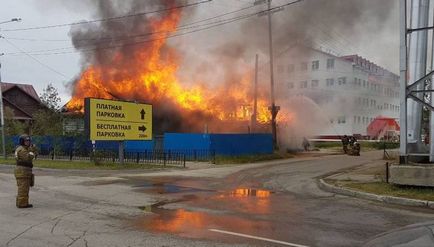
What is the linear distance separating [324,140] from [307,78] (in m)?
7.55

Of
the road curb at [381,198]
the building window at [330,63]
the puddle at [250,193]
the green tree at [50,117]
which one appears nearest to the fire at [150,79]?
the green tree at [50,117]

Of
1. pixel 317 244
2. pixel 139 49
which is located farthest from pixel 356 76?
pixel 317 244

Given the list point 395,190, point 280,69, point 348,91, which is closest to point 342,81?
point 348,91

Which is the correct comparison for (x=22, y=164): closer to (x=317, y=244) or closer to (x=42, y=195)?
(x=42, y=195)

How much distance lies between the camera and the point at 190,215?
9750mm

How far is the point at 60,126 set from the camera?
94.9 feet

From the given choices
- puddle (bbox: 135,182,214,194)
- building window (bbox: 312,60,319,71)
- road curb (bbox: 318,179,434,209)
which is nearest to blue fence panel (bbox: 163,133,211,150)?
puddle (bbox: 135,182,214,194)

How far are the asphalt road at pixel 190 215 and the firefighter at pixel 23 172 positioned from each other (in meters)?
0.30

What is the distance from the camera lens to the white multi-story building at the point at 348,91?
52.2 m

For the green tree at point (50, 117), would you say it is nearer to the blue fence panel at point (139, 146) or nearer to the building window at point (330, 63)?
the blue fence panel at point (139, 146)

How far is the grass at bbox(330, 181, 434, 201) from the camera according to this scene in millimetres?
11757

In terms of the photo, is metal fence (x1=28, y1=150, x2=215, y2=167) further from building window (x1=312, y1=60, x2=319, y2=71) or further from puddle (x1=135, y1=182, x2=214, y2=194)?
building window (x1=312, y1=60, x2=319, y2=71)

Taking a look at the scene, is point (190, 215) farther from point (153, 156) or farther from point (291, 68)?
point (291, 68)

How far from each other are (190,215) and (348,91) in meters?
48.2
